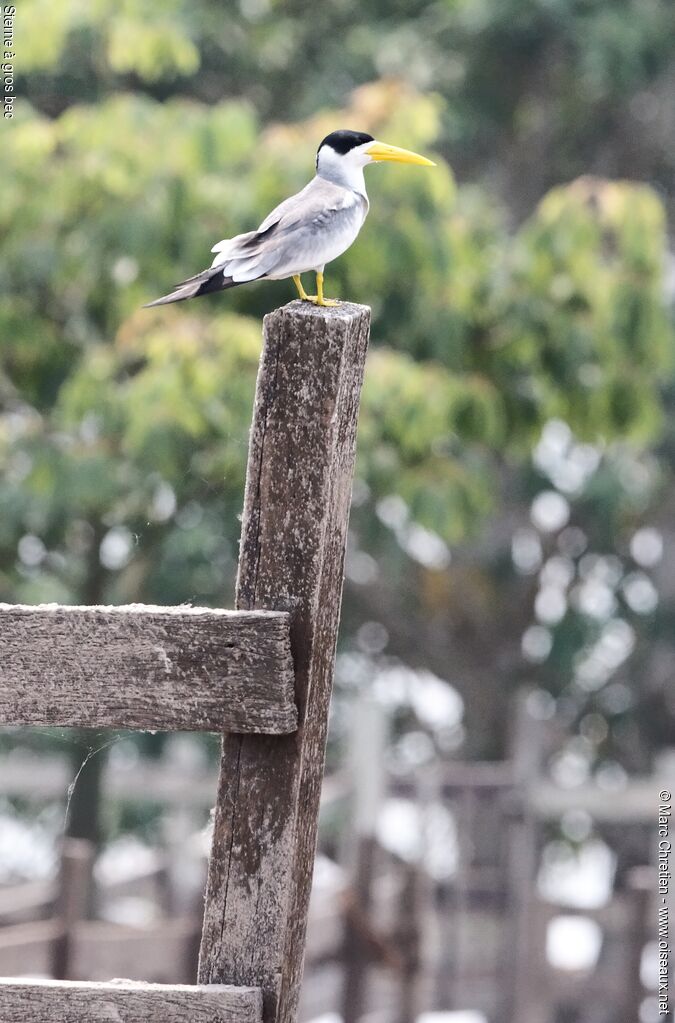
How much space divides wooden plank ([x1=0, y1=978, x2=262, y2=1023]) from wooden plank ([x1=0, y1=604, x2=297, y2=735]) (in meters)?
0.31

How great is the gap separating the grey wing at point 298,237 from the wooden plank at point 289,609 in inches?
11.8

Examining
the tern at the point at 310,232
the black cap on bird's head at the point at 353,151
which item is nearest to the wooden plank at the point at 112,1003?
the tern at the point at 310,232

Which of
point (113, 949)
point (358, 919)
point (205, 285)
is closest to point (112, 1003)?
point (205, 285)

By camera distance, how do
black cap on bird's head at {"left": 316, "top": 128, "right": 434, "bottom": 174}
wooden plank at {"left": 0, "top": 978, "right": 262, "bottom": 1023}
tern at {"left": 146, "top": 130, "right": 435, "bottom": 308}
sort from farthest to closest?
1. black cap on bird's head at {"left": 316, "top": 128, "right": 434, "bottom": 174}
2. tern at {"left": 146, "top": 130, "right": 435, "bottom": 308}
3. wooden plank at {"left": 0, "top": 978, "right": 262, "bottom": 1023}

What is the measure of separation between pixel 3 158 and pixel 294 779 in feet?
18.9

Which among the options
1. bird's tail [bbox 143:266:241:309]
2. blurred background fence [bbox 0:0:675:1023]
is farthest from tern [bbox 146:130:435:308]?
blurred background fence [bbox 0:0:675:1023]

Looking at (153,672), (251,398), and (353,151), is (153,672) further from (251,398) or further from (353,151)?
(251,398)

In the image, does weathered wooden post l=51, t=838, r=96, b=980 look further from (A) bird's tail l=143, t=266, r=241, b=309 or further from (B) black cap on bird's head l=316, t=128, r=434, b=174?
(A) bird's tail l=143, t=266, r=241, b=309

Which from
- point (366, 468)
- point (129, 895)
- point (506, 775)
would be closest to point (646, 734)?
point (506, 775)

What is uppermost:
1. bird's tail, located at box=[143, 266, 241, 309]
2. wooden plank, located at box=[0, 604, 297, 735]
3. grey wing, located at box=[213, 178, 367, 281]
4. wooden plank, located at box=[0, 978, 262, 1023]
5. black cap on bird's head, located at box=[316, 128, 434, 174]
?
black cap on bird's head, located at box=[316, 128, 434, 174]

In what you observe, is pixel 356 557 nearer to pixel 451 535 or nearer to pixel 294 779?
pixel 451 535

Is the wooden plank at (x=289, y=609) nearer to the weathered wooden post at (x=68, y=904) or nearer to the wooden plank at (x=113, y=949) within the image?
the wooden plank at (x=113, y=949)

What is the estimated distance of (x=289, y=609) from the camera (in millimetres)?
2113

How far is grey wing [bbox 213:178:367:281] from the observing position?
249cm
